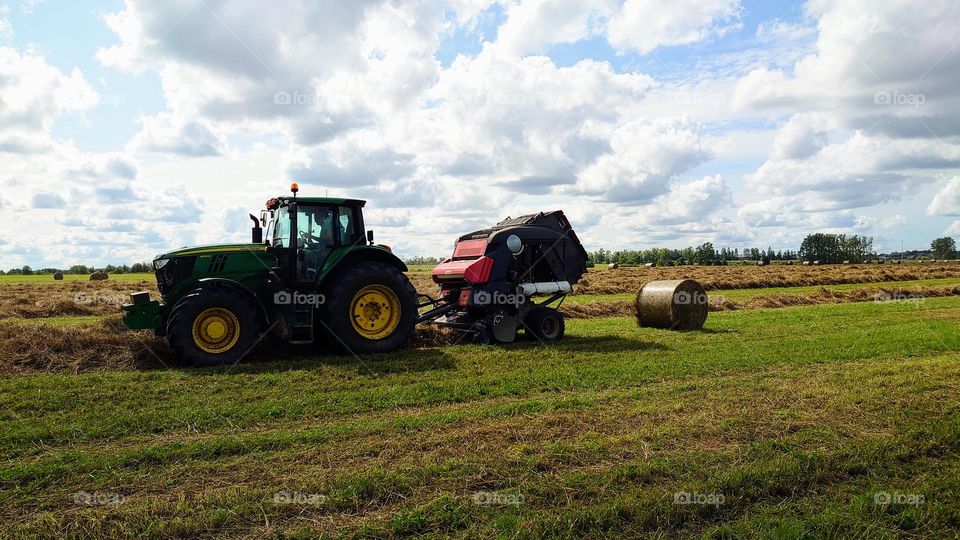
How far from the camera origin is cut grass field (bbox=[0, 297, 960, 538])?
14.5 ft

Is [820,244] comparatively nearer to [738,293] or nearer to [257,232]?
[738,293]

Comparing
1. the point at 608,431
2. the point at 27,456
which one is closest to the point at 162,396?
the point at 27,456

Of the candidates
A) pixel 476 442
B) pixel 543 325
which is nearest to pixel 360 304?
pixel 543 325

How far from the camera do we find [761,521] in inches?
172

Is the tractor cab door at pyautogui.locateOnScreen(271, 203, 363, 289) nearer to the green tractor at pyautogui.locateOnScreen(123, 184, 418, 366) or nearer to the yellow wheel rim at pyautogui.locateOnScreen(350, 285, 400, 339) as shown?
the green tractor at pyautogui.locateOnScreen(123, 184, 418, 366)

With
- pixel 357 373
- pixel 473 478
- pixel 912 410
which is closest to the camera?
pixel 473 478

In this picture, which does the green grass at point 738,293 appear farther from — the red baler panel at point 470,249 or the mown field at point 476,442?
the mown field at point 476,442

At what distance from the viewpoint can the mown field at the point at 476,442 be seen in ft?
14.5

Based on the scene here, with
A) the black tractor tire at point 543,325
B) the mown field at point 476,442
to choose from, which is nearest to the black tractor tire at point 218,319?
the mown field at point 476,442

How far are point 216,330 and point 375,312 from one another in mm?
2524

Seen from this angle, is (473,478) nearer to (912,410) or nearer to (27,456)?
(27,456)

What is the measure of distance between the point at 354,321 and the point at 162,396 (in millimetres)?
3461

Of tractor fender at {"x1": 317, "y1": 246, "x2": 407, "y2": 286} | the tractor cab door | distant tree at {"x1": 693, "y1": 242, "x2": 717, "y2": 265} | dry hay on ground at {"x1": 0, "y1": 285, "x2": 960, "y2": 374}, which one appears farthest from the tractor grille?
distant tree at {"x1": 693, "y1": 242, "x2": 717, "y2": 265}

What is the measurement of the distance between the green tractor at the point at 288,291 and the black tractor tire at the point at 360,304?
0.02 meters
